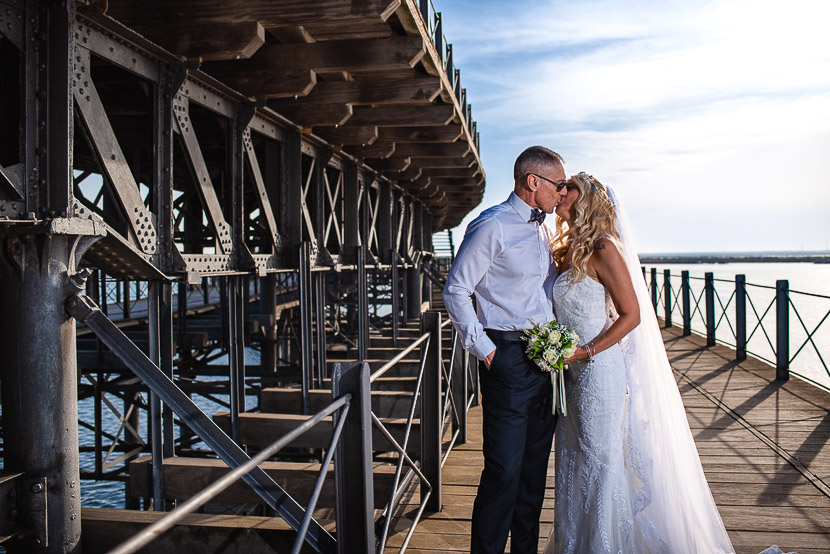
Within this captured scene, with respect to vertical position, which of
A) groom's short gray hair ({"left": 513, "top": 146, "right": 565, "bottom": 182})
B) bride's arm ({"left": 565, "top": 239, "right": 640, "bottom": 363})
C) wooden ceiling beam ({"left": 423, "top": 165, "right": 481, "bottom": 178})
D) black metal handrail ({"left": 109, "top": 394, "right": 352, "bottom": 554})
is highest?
wooden ceiling beam ({"left": 423, "top": 165, "right": 481, "bottom": 178})

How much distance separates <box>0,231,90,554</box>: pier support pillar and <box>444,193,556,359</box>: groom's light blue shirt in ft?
6.44

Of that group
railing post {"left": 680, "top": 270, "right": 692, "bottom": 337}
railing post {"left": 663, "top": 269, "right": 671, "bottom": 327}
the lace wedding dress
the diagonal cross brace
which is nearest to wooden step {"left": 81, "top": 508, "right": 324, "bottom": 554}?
the diagonal cross brace

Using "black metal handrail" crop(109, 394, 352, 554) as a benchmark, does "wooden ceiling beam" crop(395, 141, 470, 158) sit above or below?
above

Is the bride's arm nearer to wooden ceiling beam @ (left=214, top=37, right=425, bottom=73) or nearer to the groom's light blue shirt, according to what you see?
the groom's light blue shirt

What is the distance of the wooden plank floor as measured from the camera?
4129mm

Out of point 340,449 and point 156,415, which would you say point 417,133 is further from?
point 340,449

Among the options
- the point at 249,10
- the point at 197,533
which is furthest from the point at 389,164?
the point at 197,533

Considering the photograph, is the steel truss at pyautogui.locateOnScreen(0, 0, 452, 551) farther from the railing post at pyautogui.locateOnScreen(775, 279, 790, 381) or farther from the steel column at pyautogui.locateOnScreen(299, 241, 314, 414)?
the railing post at pyautogui.locateOnScreen(775, 279, 790, 381)

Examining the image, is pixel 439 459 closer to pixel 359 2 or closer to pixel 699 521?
pixel 699 521

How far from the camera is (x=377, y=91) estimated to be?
6242 millimetres

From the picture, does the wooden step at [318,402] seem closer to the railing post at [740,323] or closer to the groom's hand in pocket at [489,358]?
the groom's hand in pocket at [489,358]

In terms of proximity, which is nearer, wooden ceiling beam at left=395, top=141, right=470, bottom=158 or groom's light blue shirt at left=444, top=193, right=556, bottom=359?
groom's light blue shirt at left=444, top=193, right=556, bottom=359

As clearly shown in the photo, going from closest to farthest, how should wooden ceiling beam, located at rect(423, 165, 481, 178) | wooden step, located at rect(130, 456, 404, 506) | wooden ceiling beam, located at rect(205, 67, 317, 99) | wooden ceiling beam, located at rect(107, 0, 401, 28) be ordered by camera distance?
1. wooden ceiling beam, located at rect(107, 0, 401, 28)
2. wooden step, located at rect(130, 456, 404, 506)
3. wooden ceiling beam, located at rect(205, 67, 317, 99)
4. wooden ceiling beam, located at rect(423, 165, 481, 178)

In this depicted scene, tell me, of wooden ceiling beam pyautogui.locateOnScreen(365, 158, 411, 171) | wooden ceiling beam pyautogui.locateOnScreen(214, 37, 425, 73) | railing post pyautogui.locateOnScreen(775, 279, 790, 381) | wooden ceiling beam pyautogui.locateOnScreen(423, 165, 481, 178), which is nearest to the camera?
wooden ceiling beam pyautogui.locateOnScreen(214, 37, 425, 73)
